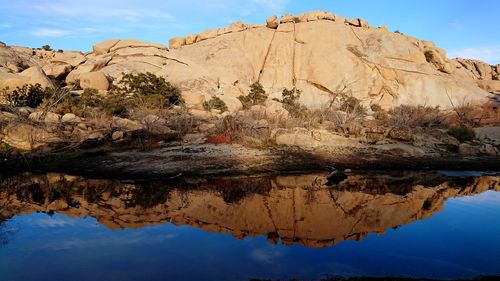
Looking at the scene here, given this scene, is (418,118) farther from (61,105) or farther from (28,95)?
(28,95)

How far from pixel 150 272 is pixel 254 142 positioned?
11.6 metres

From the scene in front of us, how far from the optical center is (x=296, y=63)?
44.0 meters

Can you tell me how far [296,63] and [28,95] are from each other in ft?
87.8

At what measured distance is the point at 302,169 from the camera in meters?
14.6

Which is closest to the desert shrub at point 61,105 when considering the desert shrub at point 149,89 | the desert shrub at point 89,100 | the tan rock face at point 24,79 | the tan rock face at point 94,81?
the desert shrub at point 89,100

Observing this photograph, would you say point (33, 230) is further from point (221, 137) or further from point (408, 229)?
point (221, 137)

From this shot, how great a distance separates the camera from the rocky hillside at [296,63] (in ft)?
128

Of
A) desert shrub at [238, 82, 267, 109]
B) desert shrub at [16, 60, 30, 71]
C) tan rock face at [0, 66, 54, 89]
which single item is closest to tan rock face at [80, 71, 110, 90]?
tan rock face at [0, 66, 54, 89]

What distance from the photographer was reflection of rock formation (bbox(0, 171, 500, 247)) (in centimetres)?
888

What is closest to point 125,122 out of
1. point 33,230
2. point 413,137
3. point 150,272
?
point 33,230

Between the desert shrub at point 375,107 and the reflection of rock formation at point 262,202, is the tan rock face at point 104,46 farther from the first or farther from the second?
the reflection of rock formation at point 262,202

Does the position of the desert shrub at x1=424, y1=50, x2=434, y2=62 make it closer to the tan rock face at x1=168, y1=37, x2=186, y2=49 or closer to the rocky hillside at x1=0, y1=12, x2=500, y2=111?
the rocky hillside at x1=0, y1=12, x2=500, y2=111

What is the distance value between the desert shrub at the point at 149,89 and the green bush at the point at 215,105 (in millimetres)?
2237

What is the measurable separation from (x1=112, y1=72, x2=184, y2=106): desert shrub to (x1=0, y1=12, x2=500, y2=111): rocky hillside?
2918 millimetres
